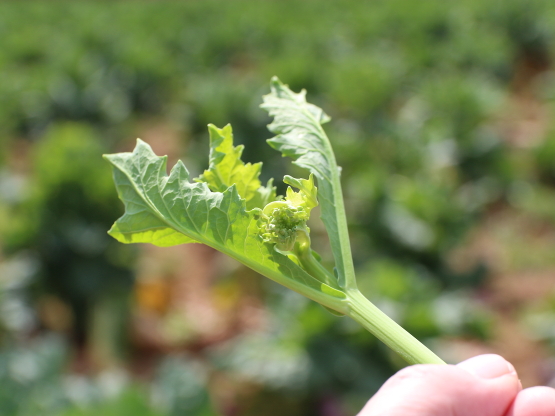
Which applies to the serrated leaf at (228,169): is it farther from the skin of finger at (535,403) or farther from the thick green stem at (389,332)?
the skin of finger at (535,403)

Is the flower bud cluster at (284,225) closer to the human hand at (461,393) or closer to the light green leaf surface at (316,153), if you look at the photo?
the light green leaf surface at (316,153)

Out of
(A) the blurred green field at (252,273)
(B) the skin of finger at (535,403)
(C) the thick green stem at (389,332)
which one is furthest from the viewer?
(A) the blurred green field at (252,273)

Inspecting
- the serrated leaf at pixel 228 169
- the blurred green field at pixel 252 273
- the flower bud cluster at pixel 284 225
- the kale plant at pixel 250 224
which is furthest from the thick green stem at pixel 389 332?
the blurred green field at pixel 252 273

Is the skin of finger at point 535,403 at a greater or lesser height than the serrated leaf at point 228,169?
lesser

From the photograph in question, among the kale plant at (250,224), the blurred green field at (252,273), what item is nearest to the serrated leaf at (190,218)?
the kale plant at (250,224)

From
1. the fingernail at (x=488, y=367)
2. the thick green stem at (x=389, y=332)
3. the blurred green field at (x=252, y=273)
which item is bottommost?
the thick green stem at (x=389, y=332)

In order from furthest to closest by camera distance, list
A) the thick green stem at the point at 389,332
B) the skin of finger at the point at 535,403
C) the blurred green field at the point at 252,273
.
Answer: the blurred green field at the point at 252,273 → the skin of finger at the point at 535,403 → the thick green stem at the point at 389,332

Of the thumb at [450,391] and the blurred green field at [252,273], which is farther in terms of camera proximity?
the blurred green field at [252,273]

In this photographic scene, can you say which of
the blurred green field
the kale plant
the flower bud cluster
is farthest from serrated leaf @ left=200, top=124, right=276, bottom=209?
the blurred green field

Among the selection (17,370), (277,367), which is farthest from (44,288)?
(277,367)

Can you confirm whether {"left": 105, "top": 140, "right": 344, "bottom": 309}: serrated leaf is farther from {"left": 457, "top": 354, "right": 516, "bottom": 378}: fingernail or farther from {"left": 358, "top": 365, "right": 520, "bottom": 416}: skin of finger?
{"left": 457, "top": 354, "right": 516, "bottom": 378}: fingernail
